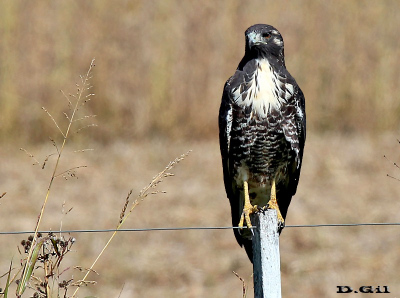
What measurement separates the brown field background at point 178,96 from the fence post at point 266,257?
463cm

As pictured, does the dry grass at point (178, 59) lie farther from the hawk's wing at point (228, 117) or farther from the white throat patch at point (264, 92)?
the white throat patch at point (264, 92)

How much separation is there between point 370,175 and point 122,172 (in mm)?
2569

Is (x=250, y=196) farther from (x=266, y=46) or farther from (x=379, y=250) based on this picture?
(x=379, y=250)

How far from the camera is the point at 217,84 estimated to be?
31.4 ft

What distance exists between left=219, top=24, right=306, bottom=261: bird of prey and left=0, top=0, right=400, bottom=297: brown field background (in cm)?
315

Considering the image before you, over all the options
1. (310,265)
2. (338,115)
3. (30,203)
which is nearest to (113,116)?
(30,203)

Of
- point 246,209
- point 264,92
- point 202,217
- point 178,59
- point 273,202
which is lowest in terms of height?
point 246,209

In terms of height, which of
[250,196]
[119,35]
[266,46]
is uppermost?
[119,35]

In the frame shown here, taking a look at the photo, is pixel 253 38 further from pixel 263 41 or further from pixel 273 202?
pixel 273 202

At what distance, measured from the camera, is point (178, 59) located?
9.78 meters

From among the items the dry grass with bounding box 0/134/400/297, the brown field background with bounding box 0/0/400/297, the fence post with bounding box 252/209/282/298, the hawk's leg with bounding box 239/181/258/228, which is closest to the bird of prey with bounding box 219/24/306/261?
the hawk's leg with bounding box 239/181/258/228

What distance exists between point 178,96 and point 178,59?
0.46 meters

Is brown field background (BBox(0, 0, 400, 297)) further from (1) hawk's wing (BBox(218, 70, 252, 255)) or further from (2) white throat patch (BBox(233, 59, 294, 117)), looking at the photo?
(2) white throat patch (BBox(233, 59, 294, 117))

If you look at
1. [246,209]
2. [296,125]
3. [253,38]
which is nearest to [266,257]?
[246,209]
